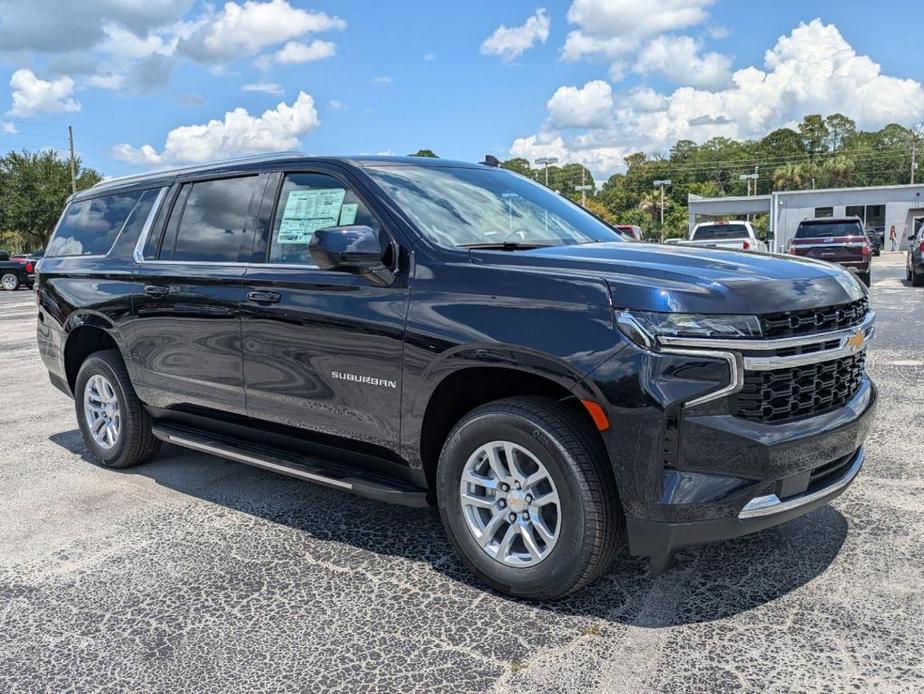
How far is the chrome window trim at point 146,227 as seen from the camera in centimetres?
495

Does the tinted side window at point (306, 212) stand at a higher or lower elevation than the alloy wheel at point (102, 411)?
higher

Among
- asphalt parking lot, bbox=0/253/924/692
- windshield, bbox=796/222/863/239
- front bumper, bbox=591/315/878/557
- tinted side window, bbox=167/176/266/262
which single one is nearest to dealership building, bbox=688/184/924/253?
windshield, bbox=796/222/863/239

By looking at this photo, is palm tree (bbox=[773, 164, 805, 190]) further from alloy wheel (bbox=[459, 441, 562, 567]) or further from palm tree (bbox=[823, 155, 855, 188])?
alloy wheel (bbox=[459, 441, 562, 567])

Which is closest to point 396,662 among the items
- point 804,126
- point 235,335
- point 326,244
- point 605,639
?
point 605,639

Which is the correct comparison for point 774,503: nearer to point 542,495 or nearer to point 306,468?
point 542,495

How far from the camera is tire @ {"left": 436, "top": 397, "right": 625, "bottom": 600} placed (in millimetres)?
3012

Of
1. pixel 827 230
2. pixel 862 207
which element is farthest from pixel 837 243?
pixel 862 207

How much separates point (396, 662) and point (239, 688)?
54 cm

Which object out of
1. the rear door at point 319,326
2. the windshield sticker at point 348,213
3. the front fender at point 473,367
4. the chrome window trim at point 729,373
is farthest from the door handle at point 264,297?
the chrome window trim at point 729,373

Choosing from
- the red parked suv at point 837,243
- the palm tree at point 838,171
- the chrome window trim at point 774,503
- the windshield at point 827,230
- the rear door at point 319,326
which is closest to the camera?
the chrome window trim at point 774,503

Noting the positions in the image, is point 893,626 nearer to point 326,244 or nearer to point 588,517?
point 588,517

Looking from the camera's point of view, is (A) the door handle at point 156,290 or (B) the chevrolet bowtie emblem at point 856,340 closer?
(B) the chevrolet bowtie emblem at point 856,340

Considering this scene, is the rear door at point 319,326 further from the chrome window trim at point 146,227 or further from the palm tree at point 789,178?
the palm tree at point 789,178

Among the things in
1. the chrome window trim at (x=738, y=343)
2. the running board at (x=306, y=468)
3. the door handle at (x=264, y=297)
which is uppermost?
the door handle at (x=264, y=297)
